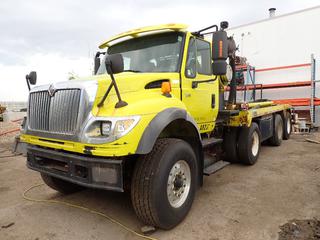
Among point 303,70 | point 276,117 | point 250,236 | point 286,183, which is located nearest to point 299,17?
point 303,70

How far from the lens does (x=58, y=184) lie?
4312mm

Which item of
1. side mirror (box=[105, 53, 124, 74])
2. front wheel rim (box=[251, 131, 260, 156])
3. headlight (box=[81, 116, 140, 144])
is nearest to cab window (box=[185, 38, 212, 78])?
side mirror (box=[105, 53, 124, 74])

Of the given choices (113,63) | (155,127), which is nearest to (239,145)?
(155,127)

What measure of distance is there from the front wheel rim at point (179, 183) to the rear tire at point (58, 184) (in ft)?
6.43

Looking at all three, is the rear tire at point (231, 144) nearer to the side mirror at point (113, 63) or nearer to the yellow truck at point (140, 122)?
the yellow truck at point (140, 122)

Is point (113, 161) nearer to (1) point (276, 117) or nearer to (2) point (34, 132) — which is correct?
(2) point (34, 132)

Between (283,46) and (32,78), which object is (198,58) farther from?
(283,46)

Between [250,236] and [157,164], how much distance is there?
1.30m

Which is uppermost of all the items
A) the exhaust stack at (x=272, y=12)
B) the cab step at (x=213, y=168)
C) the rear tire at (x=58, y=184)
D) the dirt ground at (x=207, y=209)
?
the exhaust stack at (x=272, y=12)

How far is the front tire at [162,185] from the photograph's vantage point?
3.01 meters

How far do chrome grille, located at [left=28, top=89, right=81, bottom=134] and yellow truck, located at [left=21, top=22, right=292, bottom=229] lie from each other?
11 mm

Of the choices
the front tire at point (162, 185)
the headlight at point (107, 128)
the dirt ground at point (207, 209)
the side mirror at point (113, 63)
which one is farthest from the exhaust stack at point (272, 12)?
the headlight at point (107, 128)

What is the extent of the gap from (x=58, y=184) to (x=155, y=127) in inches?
87.4

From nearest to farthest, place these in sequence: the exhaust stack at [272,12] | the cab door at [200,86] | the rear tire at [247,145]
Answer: the cab door at [200,86] → the rear tire at [247,145] → the exhaust stack at [272,12]
